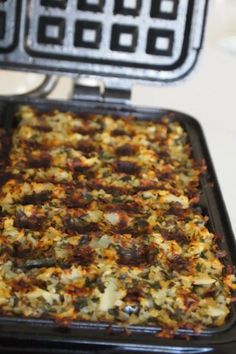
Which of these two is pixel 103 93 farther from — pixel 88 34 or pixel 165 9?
pixel 165 9

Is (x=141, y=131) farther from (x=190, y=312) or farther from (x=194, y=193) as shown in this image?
(x=190, y=312)

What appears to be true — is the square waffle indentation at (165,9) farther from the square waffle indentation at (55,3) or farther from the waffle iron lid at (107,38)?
the square waffle indentation at (55,3)

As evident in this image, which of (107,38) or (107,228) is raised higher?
(107,38)

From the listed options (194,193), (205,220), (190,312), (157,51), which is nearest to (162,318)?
(190,312)

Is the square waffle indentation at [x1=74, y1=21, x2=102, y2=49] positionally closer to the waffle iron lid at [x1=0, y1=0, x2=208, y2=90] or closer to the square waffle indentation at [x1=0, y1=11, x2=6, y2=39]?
the waffle iron lid at [x1=0, y1=0, x2=208, y2=90]

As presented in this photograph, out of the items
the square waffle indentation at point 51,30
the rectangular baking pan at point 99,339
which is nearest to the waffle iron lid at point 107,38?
the square waffle indentation at point 51,30

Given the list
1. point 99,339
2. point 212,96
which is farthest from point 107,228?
point 212,96
